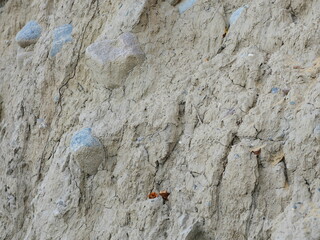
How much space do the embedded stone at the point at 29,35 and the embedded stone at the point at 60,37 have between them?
46cm

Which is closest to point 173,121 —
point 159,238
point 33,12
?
point 159,238

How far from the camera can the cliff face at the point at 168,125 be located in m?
3.27

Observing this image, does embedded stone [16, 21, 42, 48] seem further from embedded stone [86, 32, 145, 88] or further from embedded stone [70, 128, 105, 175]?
embedded stone [70, 128, 105, 175]

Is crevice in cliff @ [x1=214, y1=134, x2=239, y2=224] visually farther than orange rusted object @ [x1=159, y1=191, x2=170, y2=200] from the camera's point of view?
No

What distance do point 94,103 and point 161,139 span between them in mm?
813

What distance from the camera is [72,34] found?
4.90m

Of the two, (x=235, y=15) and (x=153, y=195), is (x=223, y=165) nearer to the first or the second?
(x=153, y=195)

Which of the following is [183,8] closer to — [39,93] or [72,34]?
[72,34]

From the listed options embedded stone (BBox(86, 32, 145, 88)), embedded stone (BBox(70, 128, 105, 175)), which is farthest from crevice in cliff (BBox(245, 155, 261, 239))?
embedded stone (BBox(86, 32, 145, 88))

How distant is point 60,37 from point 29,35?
2.04 feet

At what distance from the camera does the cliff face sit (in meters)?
3.27

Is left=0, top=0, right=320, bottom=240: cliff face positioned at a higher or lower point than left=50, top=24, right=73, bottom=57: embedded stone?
Answer: lower

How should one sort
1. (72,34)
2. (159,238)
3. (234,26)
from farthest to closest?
(72,34)
(234,26)
(159,238)

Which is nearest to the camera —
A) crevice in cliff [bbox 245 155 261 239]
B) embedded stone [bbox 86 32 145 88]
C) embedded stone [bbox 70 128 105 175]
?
crevice in cliff [bbox 245 155 261 239]
